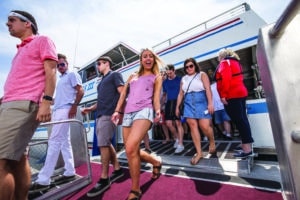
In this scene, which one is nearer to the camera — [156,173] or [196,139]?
[156,173]

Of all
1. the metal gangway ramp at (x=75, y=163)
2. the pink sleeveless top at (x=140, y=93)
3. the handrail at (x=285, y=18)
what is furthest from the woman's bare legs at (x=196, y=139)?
the handrail at (x=285, y=18)

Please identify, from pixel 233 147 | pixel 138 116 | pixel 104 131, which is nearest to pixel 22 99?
pixel 138 116

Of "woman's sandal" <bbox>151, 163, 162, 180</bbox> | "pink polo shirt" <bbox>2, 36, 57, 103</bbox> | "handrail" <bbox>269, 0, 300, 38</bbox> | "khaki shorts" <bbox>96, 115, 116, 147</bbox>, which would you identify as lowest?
"woman's sandal" <bbox>151, 163, 162, 180</bbox>

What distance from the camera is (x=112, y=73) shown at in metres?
3.23

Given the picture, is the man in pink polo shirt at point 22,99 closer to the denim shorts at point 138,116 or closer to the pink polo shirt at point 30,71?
the pink polo shirt at point 30,71

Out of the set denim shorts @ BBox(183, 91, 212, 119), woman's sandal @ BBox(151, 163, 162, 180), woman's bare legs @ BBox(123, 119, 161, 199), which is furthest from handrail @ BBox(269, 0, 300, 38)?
denim shorts @ BBox(183, 91, 212, 119)

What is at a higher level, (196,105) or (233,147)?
(196,105)

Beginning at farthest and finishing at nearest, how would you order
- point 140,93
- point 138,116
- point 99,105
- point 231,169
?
→ 1. point 99,105
2. point 231,169
3. point 140,93
4. point 138,116

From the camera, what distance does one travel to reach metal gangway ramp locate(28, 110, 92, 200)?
2.78 meters

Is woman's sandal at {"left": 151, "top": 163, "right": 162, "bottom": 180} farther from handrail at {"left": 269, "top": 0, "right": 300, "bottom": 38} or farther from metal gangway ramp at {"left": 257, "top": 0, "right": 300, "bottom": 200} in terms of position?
handrail at {"left": 269, "top": 0, "right": 300, "bottom": 38}

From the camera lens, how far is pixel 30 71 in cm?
199

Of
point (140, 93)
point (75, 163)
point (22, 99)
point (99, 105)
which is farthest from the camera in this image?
point (75, 163)

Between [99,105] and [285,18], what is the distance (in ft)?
8.86

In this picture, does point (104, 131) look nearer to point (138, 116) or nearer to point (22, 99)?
point (138, 116)
